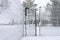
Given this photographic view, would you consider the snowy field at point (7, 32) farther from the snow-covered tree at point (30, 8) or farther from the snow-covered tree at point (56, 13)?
the snow-covered tree at point (56, 13)

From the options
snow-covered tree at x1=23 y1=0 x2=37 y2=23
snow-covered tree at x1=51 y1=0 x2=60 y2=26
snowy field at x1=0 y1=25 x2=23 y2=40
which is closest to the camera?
snowy field at x1=0 y1=25 x2=23 y2=40

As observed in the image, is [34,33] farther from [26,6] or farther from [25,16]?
[26,6]

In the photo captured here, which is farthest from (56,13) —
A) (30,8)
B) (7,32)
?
(7,32)

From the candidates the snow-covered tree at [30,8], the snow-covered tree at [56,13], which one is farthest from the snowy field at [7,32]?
the snow-covered tree at [56,13]

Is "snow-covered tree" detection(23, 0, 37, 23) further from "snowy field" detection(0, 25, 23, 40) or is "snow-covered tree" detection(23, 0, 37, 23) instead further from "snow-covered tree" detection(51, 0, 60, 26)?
"snowy field" detection(0, 25, 23, 40)

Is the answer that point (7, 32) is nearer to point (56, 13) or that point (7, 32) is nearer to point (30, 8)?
point (30, 8)

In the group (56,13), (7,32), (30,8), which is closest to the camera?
(7,32)

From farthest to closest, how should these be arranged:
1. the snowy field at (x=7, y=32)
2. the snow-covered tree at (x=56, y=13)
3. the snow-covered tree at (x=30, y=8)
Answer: the snow-covered tree at (x=56, y=13)
the snow-covered tree at (x=30, y=8)
the snowy field at (x=7, y=32)

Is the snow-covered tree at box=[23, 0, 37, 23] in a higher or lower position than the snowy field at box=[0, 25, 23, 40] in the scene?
higher

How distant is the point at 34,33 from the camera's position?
17.0 ft

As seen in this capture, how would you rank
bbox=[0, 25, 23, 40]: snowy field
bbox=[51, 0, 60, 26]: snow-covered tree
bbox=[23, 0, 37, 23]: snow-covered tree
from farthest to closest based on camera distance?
bbox=[51, 0, 60, 26]: snow-covered tree → bbox=[23, 0, 37, 23]: snow-covered tree → bbox=[0, 25, 23, 40]: snowy field

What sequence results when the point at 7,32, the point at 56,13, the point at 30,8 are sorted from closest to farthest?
the point at 7,32, the point at 30,8, the point at 56,13

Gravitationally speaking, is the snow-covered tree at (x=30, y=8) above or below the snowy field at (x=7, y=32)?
above

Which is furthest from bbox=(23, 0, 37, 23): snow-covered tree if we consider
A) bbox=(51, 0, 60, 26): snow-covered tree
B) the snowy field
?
the snowy field
